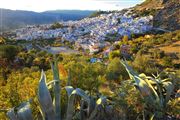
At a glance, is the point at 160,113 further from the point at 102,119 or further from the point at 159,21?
the point at 159,21

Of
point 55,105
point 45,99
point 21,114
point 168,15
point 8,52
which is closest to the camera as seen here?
point 21,114

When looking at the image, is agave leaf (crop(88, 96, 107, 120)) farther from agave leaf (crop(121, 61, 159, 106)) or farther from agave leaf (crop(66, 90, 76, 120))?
agave leaf (crop(121, 61, 159, 106))

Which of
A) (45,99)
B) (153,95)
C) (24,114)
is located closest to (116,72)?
(153,95)

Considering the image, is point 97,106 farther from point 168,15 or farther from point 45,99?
point 168,15

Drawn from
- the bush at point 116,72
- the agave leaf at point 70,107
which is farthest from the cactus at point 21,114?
the bush at point 116,72

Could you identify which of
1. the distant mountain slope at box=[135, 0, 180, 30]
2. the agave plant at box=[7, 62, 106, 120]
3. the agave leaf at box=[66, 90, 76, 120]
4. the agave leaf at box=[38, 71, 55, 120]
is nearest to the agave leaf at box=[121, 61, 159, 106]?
the agave plant at box=[7, 62, 106, 120]

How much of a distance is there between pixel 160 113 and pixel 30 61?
18.6 meters

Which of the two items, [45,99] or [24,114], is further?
[45,99]

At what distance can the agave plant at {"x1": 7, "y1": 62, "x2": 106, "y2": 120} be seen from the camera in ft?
17.7

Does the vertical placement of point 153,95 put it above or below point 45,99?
below

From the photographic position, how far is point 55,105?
586cm

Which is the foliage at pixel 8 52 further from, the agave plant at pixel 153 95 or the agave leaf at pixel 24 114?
the agave leaf at pixel 24 114

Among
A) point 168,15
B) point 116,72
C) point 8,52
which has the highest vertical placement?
point 168,15

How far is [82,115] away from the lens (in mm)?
6191
